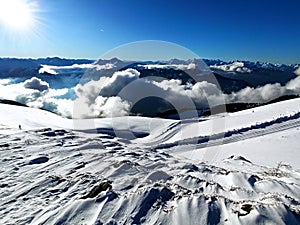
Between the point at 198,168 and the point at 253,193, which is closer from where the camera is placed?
the point at 253,193

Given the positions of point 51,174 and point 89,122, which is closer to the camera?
point 51,174

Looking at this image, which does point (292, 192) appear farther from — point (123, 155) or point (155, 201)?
point (123, 155)

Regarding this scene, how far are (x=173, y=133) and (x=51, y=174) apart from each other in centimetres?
2721

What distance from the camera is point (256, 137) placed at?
30.1 m

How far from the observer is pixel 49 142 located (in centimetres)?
1788

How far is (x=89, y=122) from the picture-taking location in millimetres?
41688

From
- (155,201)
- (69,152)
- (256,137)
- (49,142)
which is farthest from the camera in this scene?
(256,137)

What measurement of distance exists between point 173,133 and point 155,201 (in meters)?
30.1

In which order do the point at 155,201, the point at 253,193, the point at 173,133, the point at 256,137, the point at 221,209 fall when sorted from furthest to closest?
the point at 173,133 < the point at 256,137 < the point at 253,193 < the point at 155,201 < the point at 221,209

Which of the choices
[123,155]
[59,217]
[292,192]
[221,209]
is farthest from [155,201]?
[123,155]

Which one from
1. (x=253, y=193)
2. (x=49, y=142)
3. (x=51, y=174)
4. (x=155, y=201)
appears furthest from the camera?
(x=49, y=142)

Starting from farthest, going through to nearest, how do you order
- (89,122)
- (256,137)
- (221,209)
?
(89,122)
(256,137)
(221,209)

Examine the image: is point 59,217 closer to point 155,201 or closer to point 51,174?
point 155,201

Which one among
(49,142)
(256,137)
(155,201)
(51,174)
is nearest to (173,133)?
(256,137)
